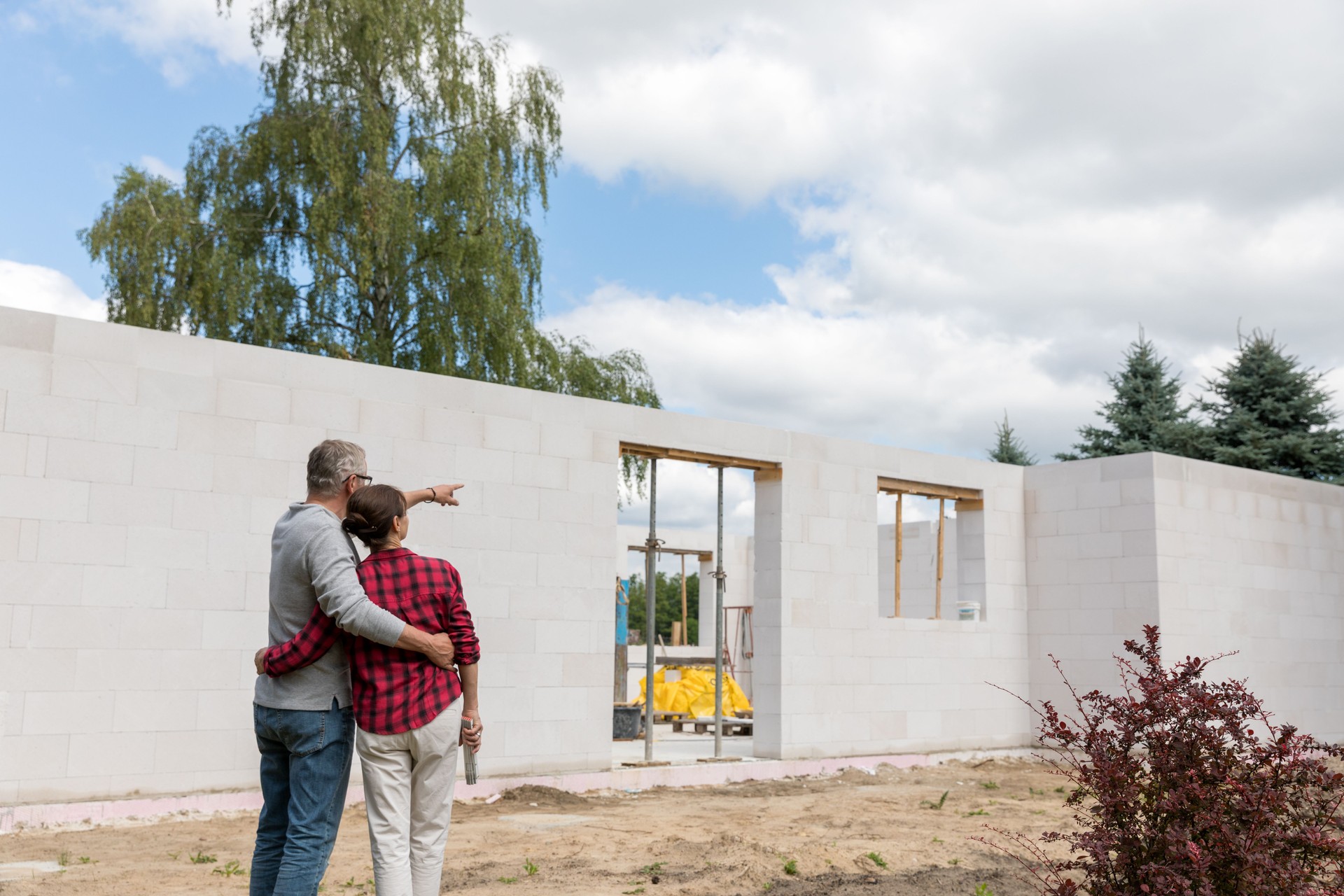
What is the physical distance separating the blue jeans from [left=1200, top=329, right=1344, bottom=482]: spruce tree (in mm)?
17079

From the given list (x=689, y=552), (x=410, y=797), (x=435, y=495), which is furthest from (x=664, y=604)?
(x=410, y=797)

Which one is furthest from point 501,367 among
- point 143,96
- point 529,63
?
point 143,96

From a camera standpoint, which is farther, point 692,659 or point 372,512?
point 692,659

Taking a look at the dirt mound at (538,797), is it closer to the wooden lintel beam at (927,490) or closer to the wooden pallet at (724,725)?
the wooden pallet at (724,725)

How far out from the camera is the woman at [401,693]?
2934 millimetres

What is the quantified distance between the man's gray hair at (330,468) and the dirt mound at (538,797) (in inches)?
175

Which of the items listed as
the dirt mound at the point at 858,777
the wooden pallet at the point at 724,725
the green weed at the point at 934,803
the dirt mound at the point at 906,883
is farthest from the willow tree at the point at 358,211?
the dirt mound at the point at 906,883

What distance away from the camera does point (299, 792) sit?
2824mm

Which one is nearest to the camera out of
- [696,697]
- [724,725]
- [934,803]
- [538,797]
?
[538,797]

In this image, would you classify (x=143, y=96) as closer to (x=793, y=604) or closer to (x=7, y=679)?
(x=7, y=679)

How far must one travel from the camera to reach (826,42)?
30.4ft

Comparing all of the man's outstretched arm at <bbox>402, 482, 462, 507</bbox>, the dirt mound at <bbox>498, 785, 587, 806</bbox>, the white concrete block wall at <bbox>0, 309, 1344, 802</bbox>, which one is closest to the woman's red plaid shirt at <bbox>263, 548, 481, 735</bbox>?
the man's outstretched arm at <bbox>402, 482, 462, 507</bbox>

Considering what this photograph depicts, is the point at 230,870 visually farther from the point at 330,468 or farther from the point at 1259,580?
the point at 1259,580

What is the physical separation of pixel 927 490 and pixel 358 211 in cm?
834
